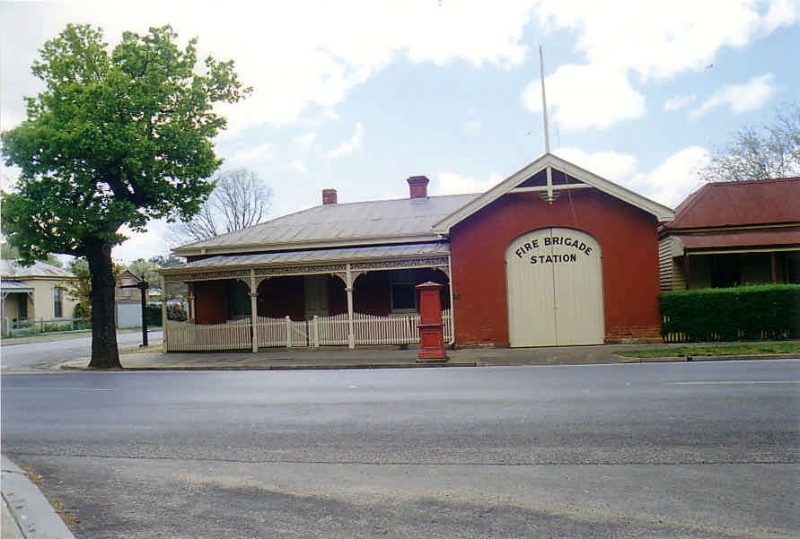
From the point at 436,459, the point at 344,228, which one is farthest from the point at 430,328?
the point at 436,459

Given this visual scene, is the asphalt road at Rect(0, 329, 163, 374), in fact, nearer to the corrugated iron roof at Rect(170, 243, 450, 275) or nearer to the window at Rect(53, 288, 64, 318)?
the corrugated iron roof at Rect(170, 243, 450, 275)

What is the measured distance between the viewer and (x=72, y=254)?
1986 cm

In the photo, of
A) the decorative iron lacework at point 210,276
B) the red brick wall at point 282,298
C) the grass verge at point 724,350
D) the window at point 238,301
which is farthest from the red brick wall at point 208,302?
the grass verge at point 724,350

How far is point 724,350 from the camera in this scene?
51.4 feet

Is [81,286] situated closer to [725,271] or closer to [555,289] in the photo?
[555,289]

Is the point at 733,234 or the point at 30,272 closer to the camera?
the point at 733,234

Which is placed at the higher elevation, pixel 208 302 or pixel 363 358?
pixel 208 302

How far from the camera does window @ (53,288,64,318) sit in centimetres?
4880

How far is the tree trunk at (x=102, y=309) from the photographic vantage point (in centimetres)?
1992

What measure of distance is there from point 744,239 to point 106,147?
18797mm

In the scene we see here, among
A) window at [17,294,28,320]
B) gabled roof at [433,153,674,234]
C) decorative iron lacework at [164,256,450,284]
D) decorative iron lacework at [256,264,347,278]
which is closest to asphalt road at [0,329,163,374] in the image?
decorative iron lacework at [164,256,450,284]

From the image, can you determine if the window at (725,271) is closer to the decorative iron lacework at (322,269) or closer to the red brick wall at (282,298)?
the decorative iron lacework at (322,269)

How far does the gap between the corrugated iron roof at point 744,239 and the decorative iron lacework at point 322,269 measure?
7.87 m

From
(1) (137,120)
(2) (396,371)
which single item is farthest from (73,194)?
(2) (396,371)
